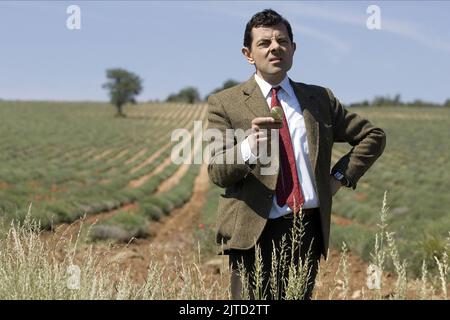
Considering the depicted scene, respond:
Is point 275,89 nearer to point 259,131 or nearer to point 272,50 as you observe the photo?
point 272,50

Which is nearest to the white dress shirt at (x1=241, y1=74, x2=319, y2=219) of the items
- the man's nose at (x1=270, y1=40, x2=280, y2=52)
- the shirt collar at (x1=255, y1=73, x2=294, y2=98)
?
the shirt collar at (x1=255, y1=73, x2=294, y2=98)

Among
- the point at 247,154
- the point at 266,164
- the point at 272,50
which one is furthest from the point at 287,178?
the point at 272,50

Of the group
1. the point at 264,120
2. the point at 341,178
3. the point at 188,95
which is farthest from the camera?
the point at 188,95

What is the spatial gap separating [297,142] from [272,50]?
0.47 m

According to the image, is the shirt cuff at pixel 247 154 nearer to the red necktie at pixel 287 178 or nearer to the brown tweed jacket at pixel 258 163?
the brown tweed jacket at pixel 258 163

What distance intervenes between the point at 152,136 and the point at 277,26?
50.7 m

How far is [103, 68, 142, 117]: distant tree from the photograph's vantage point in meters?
81.5

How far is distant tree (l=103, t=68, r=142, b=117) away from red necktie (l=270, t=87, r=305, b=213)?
79.7 metres

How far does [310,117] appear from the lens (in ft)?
9.87

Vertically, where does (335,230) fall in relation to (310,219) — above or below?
below

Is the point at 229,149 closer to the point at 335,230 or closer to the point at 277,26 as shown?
the point at 277,26

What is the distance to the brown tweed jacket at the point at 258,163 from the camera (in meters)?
2.87
